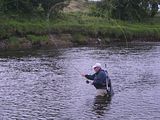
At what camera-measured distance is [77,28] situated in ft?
190

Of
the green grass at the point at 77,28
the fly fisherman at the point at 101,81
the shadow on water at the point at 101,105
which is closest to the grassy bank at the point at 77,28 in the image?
the green grass at the point at 77,28

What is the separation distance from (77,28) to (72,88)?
31.6m

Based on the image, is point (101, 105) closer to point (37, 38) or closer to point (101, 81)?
point (101, 81)

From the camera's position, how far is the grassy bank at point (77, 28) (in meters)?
53.0

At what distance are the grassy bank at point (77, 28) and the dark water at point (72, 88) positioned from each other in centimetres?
899

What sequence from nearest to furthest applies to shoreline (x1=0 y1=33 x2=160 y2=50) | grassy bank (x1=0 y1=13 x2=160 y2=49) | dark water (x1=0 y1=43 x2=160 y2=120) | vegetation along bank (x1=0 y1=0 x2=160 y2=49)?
dark water (x1=0 y1=43 x2=160 y2=120) < shoreline (x1=0 y1=33 x2=160 y2=50) < grassy bank (x1=0 y1=13 x2=160 y2=49) < vegetation along bank (x1=0 y1=0 x2=160 y2=49)

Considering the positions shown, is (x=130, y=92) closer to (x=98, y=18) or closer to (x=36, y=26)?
(x=36, y=26)

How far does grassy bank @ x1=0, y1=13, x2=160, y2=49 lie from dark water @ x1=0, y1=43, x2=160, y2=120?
8.99 meters

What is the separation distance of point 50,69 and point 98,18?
3226cm

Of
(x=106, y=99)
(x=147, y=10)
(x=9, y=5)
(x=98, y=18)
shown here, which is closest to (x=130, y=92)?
(x=106, y=99)

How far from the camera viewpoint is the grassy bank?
53.0 m

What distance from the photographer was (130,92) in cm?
2570

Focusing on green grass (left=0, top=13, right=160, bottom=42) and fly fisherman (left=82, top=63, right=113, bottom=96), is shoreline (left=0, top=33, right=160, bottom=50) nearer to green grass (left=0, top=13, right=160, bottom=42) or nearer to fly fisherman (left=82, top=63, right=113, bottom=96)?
green grass (left=0, top=13, right=160, bottom=42)

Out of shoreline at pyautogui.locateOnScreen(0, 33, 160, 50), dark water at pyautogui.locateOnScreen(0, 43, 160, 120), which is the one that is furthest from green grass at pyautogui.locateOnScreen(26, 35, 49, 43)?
dark water at pyautogui.locateOnScreen(0, 43, 160, 120)
